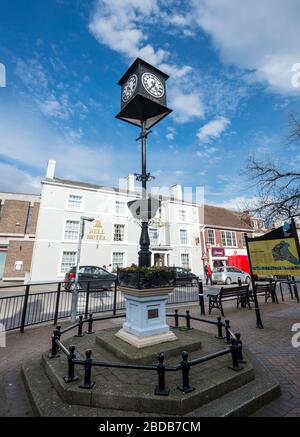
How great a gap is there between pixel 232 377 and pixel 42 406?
254 cm

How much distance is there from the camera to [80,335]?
195 inches

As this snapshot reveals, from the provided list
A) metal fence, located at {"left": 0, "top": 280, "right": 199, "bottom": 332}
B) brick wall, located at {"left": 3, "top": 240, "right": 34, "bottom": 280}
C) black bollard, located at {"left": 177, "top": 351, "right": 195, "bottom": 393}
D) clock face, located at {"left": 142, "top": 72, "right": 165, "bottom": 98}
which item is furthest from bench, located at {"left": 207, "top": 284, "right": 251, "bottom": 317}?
brick wall, located at {"left": 3, "top": 240, "right": 34, "bottom": 280}

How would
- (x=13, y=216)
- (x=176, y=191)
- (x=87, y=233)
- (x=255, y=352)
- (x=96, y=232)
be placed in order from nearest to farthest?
(x=255, y=352)
(x=87, y=233)
(x=96, y=232)
(x=13, y=216)
(x=176, y=191)

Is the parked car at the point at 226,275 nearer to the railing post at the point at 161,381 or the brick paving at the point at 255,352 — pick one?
the brick paving at the point at 255,352

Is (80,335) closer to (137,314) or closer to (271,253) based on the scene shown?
(137,314)

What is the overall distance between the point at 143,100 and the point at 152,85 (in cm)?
53

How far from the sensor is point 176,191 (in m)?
29.5

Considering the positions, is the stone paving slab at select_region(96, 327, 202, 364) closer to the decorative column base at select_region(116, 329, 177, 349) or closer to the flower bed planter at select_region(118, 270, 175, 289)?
the decorative column base at select_region(116, 329, 177, 349)

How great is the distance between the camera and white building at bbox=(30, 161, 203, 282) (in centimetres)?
1952

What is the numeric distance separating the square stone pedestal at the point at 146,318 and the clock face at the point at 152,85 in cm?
424

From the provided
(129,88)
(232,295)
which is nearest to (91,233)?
(232,295)

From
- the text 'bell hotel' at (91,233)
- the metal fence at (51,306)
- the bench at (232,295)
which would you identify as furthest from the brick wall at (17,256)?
the bench at (232,295)

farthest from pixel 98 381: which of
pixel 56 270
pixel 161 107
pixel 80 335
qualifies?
pixel 56 270

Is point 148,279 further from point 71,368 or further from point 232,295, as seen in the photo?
point 232,295
